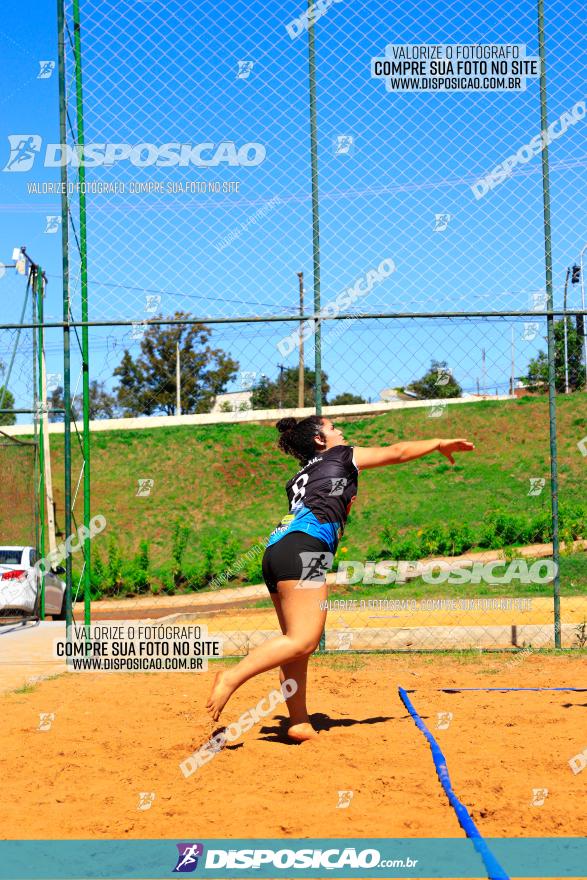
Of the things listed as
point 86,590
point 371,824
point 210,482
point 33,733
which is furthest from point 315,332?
point 210,482

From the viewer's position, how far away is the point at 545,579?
52.0 ft

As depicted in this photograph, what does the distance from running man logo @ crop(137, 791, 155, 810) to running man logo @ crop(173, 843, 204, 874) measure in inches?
19.6

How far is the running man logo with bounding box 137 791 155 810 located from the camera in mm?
3725

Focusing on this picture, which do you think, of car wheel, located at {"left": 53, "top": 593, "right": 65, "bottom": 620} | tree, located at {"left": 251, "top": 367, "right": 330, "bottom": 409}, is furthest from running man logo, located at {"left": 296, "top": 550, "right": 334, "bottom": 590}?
tree, located at {"left": 251, "top": 367, "right": 330, "bottom": 409}

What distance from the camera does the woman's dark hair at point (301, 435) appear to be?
532cm

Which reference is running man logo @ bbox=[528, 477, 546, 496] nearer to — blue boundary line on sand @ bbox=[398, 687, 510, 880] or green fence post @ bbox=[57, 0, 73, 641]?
green fence post @ bbox=[57, 0, 73, 641]

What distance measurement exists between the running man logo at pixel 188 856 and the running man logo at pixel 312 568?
1.77m

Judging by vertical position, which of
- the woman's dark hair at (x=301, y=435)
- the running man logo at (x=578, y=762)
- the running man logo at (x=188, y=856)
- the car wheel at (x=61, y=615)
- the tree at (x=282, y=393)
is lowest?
the car wheel at (x=61, y=615)

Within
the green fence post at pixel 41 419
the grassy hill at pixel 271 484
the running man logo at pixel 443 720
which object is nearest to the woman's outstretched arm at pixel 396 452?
the running man logo at pixel 443 720

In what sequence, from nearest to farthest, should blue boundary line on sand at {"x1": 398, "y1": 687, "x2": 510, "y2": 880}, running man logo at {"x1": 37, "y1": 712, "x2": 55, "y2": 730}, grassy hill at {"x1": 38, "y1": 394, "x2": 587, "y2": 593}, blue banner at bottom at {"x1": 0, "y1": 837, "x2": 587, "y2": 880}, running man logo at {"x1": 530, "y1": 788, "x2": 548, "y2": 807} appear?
1. blue boundary line on sand at {"x1": 398, "y1": 687, "x2": 510, "y2": 880}
2. blue banner at bottom at {"x1": 0, "y1": 837, "x2": 587, "y2": 880}
3. running man logo at {"x1": 530, "y1": 788, "x2": 548, "y2": 807}
4. running man logo at {"x1": 37, "y1": 712, "x2": 55, "y2": 730}
5. grassy hill at {"x1": 38, "y1": 394, "x2": 587, "y2": 593}

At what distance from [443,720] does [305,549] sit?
1448 mm

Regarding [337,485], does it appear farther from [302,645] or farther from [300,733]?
[300,733]

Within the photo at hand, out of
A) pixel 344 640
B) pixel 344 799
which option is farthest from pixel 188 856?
pixel 344 640

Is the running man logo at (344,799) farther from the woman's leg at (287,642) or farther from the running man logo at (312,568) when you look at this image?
the running man logo at (312,568)
